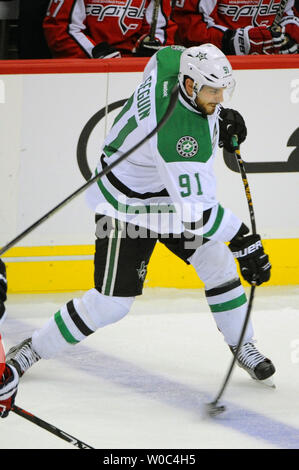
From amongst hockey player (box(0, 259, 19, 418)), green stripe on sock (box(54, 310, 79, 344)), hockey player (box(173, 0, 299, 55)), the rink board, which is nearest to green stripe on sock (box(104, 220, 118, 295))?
green stripe on sock (box(54, 310, 79, 344))

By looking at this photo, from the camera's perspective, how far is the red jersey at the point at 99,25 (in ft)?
17.1

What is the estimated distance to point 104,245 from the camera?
391cm

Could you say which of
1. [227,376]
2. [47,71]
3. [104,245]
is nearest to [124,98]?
[47,71]

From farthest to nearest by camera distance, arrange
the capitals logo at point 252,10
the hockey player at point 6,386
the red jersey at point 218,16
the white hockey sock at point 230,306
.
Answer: the capitals logo at point 252,10
the red jersey at point 218,16
the white hockey sock at point 230,306
the hockey player at point 6,386

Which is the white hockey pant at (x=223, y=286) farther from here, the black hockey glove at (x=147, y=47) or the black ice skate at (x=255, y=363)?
the black hockey glove at (x=147, y=47)

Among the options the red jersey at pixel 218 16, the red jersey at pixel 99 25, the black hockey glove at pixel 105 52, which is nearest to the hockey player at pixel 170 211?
the black hockey glove at pixel 105 52

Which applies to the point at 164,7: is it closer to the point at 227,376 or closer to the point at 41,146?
the point at 41,146

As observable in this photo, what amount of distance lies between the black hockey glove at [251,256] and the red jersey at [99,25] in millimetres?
1841

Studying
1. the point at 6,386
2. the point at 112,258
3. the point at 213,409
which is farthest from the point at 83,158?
the point at 6,386

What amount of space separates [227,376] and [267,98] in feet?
→ 5.26

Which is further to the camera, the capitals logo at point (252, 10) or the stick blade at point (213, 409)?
the capitals logo at point (252, 10)

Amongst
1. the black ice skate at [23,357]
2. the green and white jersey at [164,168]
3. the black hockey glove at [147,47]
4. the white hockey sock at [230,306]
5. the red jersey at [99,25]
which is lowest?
the black ice skate at [23,357]

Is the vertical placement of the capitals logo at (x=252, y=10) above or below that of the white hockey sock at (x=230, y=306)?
above

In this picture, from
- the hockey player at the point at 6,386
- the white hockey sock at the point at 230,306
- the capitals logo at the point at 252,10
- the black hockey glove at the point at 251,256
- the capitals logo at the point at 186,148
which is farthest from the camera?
the capitals logo at the point at 252,10
